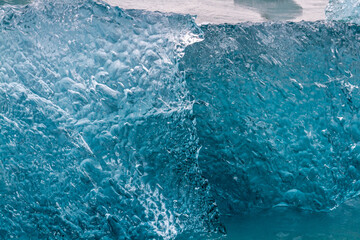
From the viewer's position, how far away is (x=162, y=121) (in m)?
1.53

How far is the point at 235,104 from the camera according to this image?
1730 mm

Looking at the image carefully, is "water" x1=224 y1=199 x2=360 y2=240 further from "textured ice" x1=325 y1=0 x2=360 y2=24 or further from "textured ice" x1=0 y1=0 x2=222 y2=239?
"textured ice" x1=325 y1=0 x2=360 y2=24

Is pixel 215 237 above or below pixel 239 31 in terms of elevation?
below

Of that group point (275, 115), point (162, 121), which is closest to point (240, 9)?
point (275, 115)

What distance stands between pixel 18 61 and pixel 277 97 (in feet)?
3.02

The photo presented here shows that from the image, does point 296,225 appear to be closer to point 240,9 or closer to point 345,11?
point 345,11

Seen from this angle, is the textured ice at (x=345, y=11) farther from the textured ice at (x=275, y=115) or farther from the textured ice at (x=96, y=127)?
the textured ice at (x=96, y=127)

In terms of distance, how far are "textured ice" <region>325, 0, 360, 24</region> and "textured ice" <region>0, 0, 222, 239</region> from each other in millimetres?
784

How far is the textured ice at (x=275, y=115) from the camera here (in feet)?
5.50

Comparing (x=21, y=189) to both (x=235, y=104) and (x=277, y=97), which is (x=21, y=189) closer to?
(x=235, y=104)

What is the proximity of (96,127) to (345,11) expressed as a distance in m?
1.22

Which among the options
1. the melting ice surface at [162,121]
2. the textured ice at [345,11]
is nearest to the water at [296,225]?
the melting ice surface at [162,121]

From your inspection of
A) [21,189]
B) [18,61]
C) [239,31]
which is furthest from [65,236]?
[239,31]

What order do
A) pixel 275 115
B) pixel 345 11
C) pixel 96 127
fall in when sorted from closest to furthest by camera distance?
pixel 96 127, pixel 275 115, pixel 345 11
